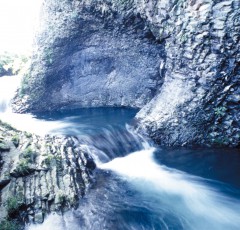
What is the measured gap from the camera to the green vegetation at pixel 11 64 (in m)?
18.1

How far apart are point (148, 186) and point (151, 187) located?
97mm

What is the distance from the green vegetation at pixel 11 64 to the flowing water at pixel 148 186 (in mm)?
8076

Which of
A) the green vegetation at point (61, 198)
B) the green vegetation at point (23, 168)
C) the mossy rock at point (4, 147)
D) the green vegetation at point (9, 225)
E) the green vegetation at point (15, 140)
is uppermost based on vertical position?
the green vegetation at point (15, 140)

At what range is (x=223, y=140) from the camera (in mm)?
9367

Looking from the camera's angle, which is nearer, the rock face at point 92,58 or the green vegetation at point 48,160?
the green vegetation at point 48,160

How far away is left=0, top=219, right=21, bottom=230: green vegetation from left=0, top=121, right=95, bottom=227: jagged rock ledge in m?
0.07

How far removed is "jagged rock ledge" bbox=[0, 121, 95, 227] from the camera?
19.9ft

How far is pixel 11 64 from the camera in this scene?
18469 millimetres

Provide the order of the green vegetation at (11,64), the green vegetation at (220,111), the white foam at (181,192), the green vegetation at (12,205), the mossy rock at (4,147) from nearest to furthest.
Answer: the green vegetation at (12,205), the white foam at (181,192), the mossy rock at (4,147), the green vegetation at (220,111), the green vegetation at (11,64)

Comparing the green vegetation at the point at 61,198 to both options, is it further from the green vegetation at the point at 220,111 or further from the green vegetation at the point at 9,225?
the green vegetation at the point at 220,111

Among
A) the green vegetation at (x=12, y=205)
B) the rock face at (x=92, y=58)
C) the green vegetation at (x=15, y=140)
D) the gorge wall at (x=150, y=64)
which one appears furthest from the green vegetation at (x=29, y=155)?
the rock face at (x=92, y=58)

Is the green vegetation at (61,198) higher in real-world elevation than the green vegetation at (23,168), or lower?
lower

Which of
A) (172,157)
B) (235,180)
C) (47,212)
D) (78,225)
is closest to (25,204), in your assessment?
(47,212)

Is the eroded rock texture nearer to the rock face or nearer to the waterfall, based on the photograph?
the rock face
